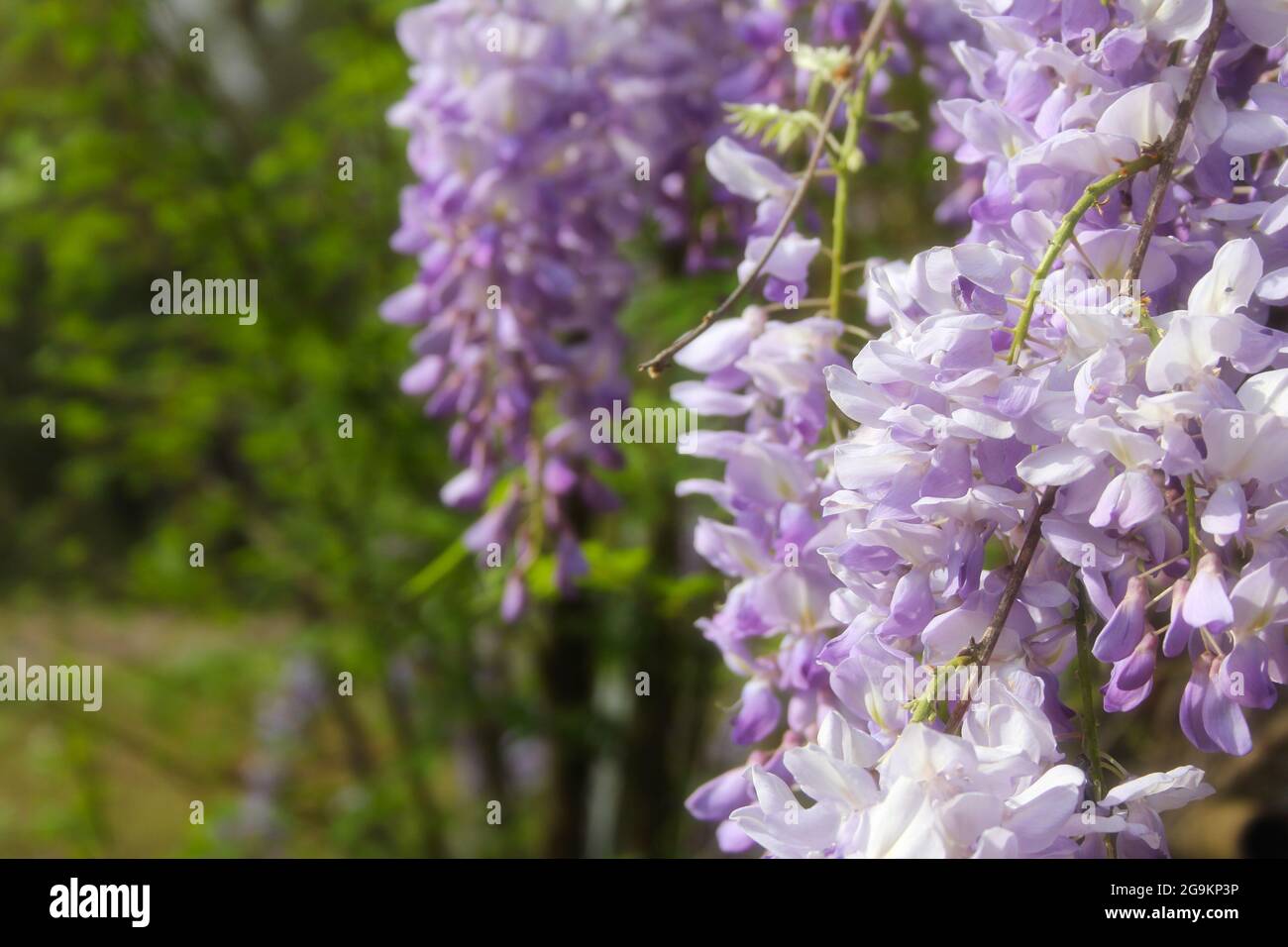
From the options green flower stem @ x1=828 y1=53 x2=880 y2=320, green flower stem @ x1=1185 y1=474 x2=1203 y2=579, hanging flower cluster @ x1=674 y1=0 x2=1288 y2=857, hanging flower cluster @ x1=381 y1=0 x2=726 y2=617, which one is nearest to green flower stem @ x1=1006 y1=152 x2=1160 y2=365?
hanging flower cluster @ x1=674 y1=0 x2=1288 y2=857

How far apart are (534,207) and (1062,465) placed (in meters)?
0.82

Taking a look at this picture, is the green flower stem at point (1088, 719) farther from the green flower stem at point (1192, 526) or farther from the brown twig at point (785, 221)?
the brown twig at point (785, 221)

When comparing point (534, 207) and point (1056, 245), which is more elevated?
point (534, 207)

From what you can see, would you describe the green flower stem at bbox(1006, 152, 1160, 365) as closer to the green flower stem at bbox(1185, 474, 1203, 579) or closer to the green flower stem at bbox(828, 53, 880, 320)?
the green flower stem at bbox(1185, 474, 1203, 579)

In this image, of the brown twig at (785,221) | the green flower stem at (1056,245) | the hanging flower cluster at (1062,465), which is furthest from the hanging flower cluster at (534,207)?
the green flower stem at (1056,245)

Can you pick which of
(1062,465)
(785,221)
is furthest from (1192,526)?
(785,221)

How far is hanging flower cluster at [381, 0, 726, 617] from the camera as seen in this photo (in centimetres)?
132

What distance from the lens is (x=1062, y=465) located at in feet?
2.13

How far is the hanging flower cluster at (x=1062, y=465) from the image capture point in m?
0.63

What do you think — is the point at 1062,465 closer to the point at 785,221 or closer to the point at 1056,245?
the point at 1056,245

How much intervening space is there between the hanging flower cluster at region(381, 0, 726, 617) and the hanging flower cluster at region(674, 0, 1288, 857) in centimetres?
57

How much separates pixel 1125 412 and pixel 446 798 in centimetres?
335
